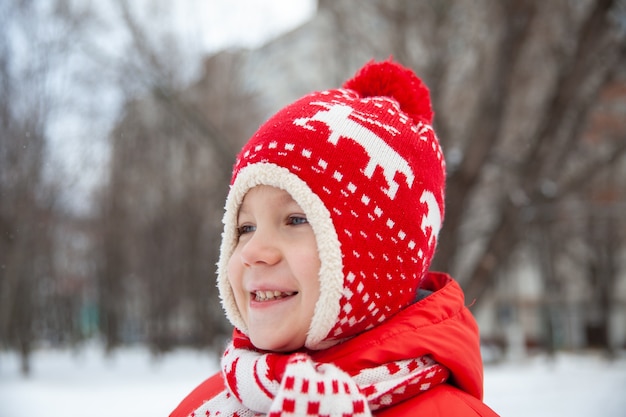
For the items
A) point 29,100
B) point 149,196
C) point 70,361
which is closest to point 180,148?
point 149,196

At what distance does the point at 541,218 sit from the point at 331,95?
22.6ft

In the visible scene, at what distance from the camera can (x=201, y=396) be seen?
149cm

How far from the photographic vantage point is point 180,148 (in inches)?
564

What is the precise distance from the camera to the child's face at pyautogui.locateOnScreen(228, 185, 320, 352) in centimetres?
121

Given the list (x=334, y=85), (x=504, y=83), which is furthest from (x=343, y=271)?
(x=334, y=85)

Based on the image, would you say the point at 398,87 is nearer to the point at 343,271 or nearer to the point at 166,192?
the point at 343,271

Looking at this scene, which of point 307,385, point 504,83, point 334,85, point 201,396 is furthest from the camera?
point 334,85

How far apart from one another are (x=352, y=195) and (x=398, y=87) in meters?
0.45

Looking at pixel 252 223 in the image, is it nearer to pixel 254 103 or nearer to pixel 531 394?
pixel 531 394

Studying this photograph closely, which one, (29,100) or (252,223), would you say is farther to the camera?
(29,100)

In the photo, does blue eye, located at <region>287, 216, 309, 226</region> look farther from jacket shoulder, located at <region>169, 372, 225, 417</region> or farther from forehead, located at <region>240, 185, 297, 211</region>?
jacket shoulder, located at <region>169, 372, 225, 417</region>

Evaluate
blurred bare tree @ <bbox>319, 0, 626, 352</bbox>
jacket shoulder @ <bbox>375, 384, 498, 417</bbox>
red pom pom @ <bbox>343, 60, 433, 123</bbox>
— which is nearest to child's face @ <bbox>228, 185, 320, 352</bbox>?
jacket shoulder @ <bbox>375, 384, 498, 417</bbox>

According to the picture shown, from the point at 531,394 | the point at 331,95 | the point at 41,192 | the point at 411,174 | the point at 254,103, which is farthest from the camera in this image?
the point at 254,103

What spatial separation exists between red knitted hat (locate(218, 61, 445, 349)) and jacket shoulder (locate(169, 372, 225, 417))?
211mm
